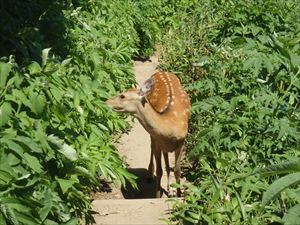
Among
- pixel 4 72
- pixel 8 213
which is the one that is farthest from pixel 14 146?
pixel 4 72

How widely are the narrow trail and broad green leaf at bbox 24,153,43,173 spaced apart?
1.40 m

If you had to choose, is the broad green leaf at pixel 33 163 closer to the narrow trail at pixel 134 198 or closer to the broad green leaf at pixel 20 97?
the broad green leaf at pixel 20 97

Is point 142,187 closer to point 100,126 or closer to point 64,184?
point 100,126

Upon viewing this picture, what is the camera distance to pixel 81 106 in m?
5.60

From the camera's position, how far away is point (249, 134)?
5.15 m

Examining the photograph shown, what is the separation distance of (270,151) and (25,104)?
200cm

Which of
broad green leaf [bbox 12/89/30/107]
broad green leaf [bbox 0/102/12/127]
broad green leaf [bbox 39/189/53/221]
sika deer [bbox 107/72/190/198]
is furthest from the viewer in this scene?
sika deer [bbox 107/72/190/198]

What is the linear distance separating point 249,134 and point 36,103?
1887 millimetres

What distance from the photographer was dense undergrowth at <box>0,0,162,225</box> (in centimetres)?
379

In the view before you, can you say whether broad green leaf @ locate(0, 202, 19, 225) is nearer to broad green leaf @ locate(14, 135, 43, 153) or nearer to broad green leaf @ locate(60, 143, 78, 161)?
broad green leaf @ locate(14, 135, 43, 153)

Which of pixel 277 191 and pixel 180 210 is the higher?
pixel 277 191

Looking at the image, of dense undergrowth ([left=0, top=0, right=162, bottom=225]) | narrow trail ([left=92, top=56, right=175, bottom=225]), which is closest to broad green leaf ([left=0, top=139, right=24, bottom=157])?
dense undergrowth ([left=0, top=0, right=162, bottom=225])

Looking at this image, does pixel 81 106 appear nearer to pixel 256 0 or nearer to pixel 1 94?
pixel 1 94

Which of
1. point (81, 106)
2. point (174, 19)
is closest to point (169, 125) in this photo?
point (81, 106)
